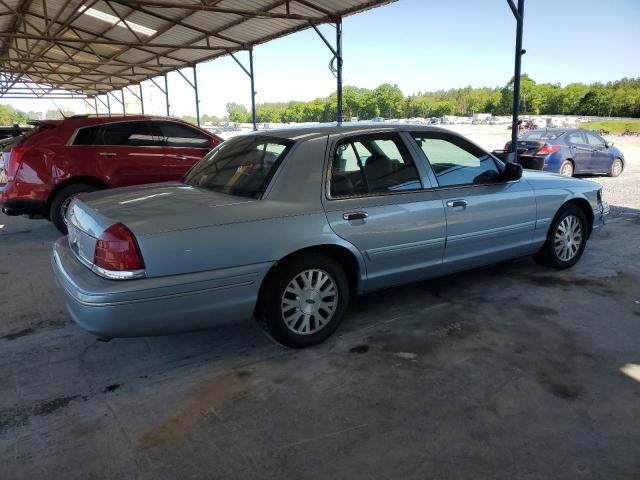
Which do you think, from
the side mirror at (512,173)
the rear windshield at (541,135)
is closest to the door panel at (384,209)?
the side mirror at (512,173)

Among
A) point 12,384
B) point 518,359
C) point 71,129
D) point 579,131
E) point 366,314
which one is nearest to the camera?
point 12,384

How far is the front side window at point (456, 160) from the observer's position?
392 cm

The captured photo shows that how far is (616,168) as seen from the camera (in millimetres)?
13266

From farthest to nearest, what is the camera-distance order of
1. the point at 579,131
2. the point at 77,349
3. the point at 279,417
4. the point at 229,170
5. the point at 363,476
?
the point at 579,131 → the point at 229,170 → the point at 77,349 → the point at 279,417 → the point at 363,476

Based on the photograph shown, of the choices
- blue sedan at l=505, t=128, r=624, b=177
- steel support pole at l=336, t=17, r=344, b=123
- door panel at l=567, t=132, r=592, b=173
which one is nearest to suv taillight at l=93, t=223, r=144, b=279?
steel support pole at l=336, t=17, r=344, b=123

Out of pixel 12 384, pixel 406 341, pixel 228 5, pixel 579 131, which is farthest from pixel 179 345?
pixel 579 131

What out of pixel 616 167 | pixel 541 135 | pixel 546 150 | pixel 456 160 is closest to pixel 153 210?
pixel 456 160

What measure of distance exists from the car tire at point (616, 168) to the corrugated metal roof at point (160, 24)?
8.39 m

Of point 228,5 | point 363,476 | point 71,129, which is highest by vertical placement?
point 228,5

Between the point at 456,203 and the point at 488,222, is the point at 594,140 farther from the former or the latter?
the point at 456,203

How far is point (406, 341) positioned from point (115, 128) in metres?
5.57

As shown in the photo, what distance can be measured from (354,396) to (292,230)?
43.1 inches

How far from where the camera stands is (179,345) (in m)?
3.47

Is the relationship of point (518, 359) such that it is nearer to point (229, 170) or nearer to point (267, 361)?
point (267, 361)
